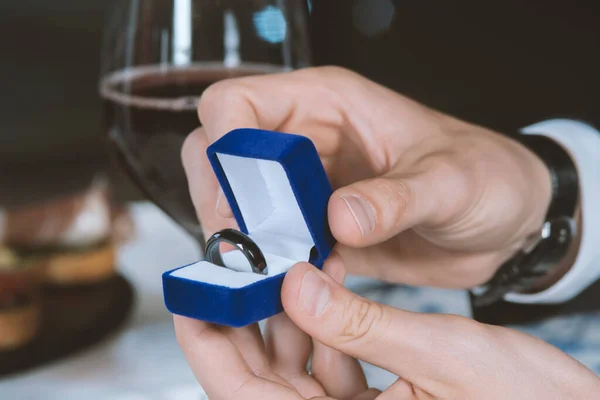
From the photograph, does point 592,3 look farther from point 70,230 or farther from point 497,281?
point 70,230

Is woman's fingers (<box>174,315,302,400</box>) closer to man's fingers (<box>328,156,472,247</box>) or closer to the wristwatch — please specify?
man's fingers (<box>328,156,472,247</box>)

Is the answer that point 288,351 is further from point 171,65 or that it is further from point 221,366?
point 171,65

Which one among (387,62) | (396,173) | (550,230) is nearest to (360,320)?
(396,173)

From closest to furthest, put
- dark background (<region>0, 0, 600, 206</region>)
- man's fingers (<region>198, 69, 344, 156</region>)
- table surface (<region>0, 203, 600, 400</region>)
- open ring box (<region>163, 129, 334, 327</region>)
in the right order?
open ring box (<region>163, 129, 334, 327</region>) < man's fingers (<region>198, 69, 344, 156</region>) < table surface (<region>0, 203, 600, 400</region>) < dark background (<region>0, 0, 600, 206</region>)

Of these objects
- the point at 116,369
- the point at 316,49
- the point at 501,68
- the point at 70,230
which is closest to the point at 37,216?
the point at 70,230

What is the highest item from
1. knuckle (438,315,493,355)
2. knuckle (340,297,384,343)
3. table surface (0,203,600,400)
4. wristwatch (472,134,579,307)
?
knuckle (340,297,384,343)

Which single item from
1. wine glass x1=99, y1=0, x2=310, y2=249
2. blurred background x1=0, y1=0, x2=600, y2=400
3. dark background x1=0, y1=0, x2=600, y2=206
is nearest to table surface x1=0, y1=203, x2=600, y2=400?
blurred background x1=0, y1=0, x2=600, y2=400

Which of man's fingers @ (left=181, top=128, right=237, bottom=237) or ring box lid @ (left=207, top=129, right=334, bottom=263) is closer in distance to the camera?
ring box lid @ (left=207, top=129, right=334, bottom=263)
